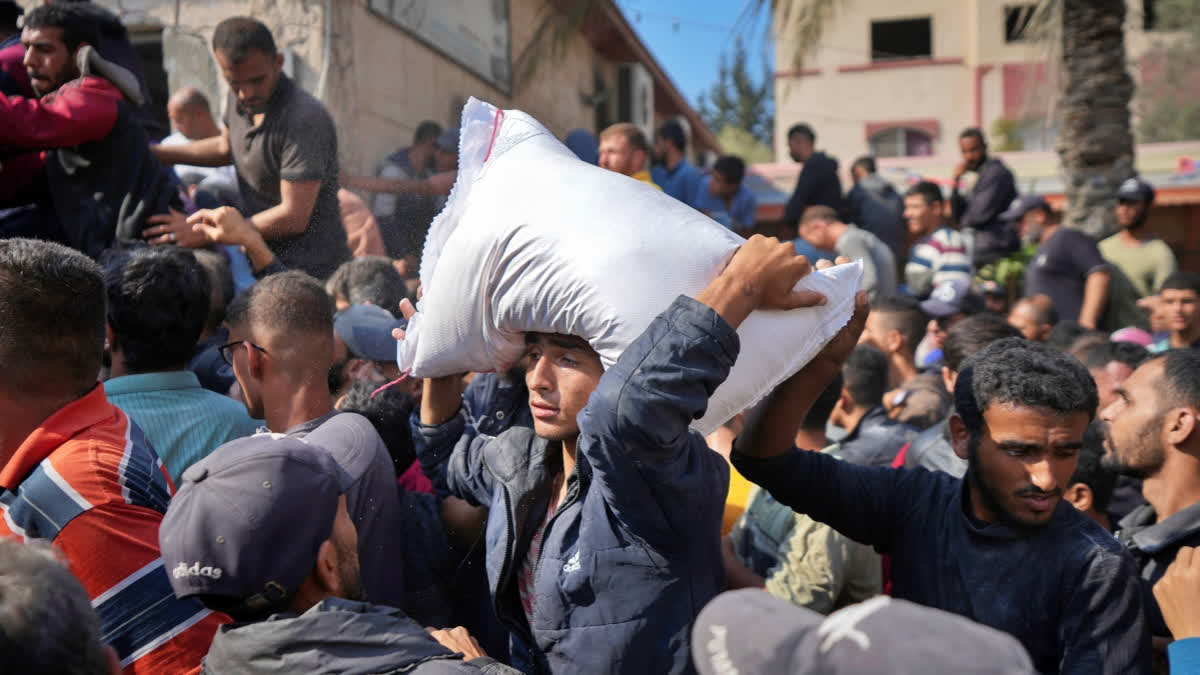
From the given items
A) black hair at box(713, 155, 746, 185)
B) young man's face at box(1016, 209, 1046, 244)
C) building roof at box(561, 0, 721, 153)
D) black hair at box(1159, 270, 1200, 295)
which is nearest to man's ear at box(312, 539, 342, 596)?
black hair at box(1159, 270, 1200, 295)

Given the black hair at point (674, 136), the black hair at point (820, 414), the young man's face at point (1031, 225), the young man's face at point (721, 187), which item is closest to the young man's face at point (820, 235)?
the young man's face at point (721, 187)

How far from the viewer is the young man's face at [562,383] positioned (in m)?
2.22

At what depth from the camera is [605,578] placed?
6.79 feet

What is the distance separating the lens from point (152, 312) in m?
2.91

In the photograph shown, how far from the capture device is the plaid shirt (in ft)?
6.75

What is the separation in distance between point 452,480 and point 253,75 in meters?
2.03

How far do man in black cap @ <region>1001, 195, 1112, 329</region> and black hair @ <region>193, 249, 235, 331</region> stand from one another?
5.19 m

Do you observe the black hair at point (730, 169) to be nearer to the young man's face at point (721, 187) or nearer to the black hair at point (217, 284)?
the young man's face at point (721, 187)

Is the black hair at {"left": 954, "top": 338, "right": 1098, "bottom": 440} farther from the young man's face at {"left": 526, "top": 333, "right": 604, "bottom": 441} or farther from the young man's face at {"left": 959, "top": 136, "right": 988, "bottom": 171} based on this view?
the young man's face at {"left": 959, "top": 136, "right": 988, "bottom": 171}

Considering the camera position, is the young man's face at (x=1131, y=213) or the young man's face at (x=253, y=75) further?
the young man's face at (x=1131, y=213)

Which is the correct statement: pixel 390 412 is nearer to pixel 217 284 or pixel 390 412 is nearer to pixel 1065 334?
pixel 217 284

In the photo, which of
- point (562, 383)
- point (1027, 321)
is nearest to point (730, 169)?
point (1027, 321)

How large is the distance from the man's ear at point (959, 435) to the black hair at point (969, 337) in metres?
1.76

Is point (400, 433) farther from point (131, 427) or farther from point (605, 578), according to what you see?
point (605, 578)
